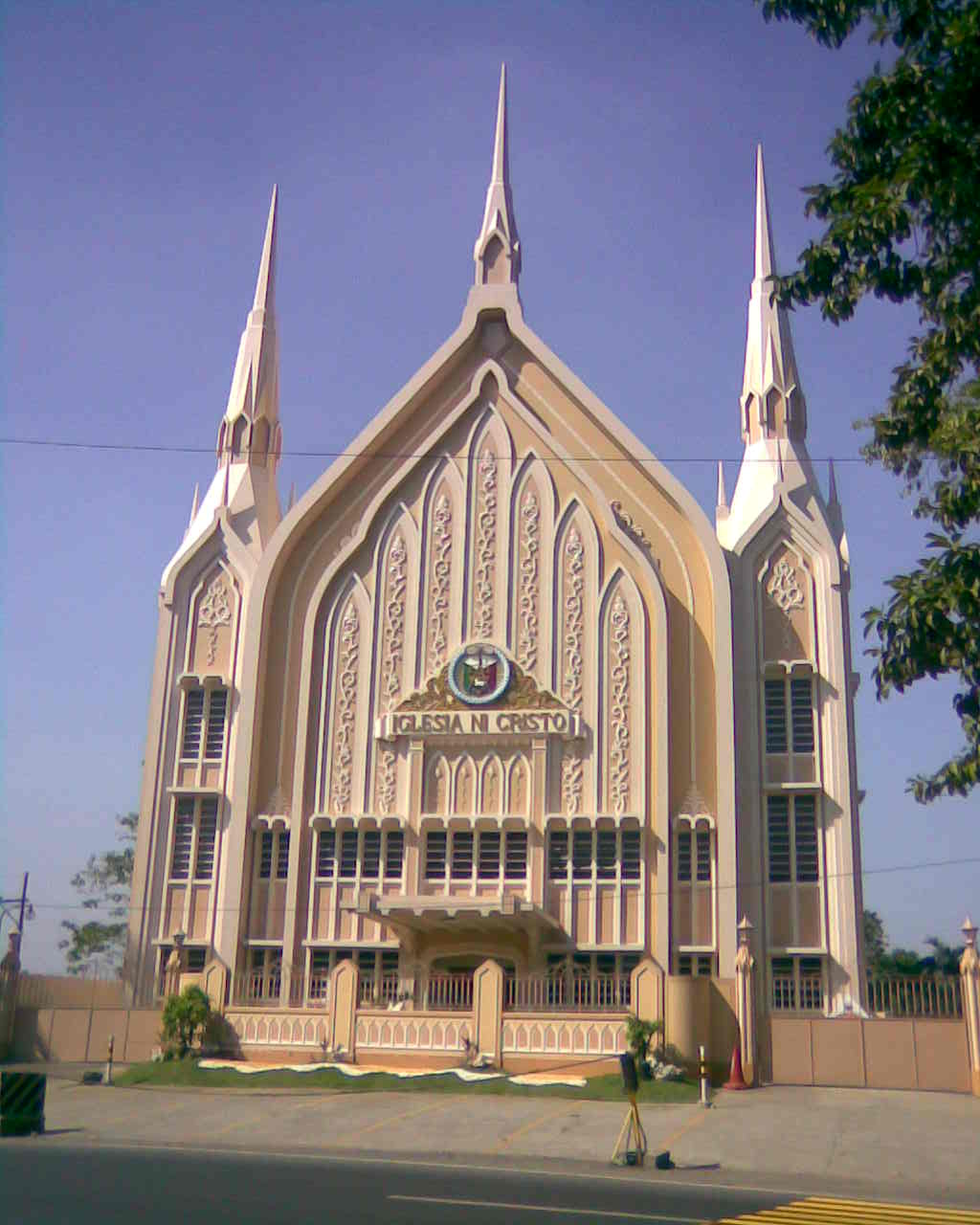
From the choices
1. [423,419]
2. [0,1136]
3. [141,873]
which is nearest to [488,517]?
[423,419]

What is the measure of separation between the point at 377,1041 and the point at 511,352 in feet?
57.4

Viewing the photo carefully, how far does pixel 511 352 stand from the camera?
116ft

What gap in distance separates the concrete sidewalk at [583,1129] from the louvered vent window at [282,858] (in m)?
7.69

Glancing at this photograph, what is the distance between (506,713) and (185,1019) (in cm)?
971

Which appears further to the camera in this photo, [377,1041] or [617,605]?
[617,605]

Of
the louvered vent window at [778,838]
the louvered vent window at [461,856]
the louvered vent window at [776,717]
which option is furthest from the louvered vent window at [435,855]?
the louvered vent window at [776,717]

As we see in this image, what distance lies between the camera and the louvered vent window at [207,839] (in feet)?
106

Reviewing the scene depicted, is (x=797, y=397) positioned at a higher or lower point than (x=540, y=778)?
higher

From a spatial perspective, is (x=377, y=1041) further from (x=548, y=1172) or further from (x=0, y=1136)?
(x=548, y=1172)

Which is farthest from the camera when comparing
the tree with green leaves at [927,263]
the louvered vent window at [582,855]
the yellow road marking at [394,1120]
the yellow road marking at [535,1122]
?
the louvered vent window at [582,855]

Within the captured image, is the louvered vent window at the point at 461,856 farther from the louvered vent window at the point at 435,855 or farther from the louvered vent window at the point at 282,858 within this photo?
the louvered vent window at the point at 282,858

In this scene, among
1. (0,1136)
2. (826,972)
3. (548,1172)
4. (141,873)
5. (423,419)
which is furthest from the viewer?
(423,419)

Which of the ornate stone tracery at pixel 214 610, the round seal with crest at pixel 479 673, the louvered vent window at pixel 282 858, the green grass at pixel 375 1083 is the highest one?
the ornate stone tracery at pixel 214 610

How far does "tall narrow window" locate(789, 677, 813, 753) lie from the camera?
103 feet
